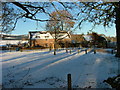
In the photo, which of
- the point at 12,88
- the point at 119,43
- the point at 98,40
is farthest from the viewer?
the point at 98,40

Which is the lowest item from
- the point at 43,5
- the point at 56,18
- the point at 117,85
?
the point at 117,85

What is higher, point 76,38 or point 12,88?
point 76,38

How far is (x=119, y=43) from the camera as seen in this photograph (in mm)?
11391

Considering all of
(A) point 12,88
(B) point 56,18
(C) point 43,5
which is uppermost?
(C) point 43,5

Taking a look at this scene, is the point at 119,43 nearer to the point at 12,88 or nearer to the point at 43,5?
the point at 43,5

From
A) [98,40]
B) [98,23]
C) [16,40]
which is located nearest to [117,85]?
[98,23]

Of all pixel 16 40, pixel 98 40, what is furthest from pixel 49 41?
pixel 98 40

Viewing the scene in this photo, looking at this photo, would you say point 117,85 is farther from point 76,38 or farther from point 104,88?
point 76,38

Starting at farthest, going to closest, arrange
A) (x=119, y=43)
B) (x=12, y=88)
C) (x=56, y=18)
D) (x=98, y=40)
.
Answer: (x=98, y=40) < (x=119, y=43) < (x=56, y=18) < (x=12, y=88)

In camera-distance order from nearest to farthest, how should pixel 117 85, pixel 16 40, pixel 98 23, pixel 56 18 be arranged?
pixel 117 85
pixel 56 18
pixel 98 23
pixel 16 40

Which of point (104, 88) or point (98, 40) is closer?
point (104, 88)

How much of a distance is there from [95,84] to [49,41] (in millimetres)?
40729

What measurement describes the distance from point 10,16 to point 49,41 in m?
39.1

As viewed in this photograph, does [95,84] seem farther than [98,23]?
No
